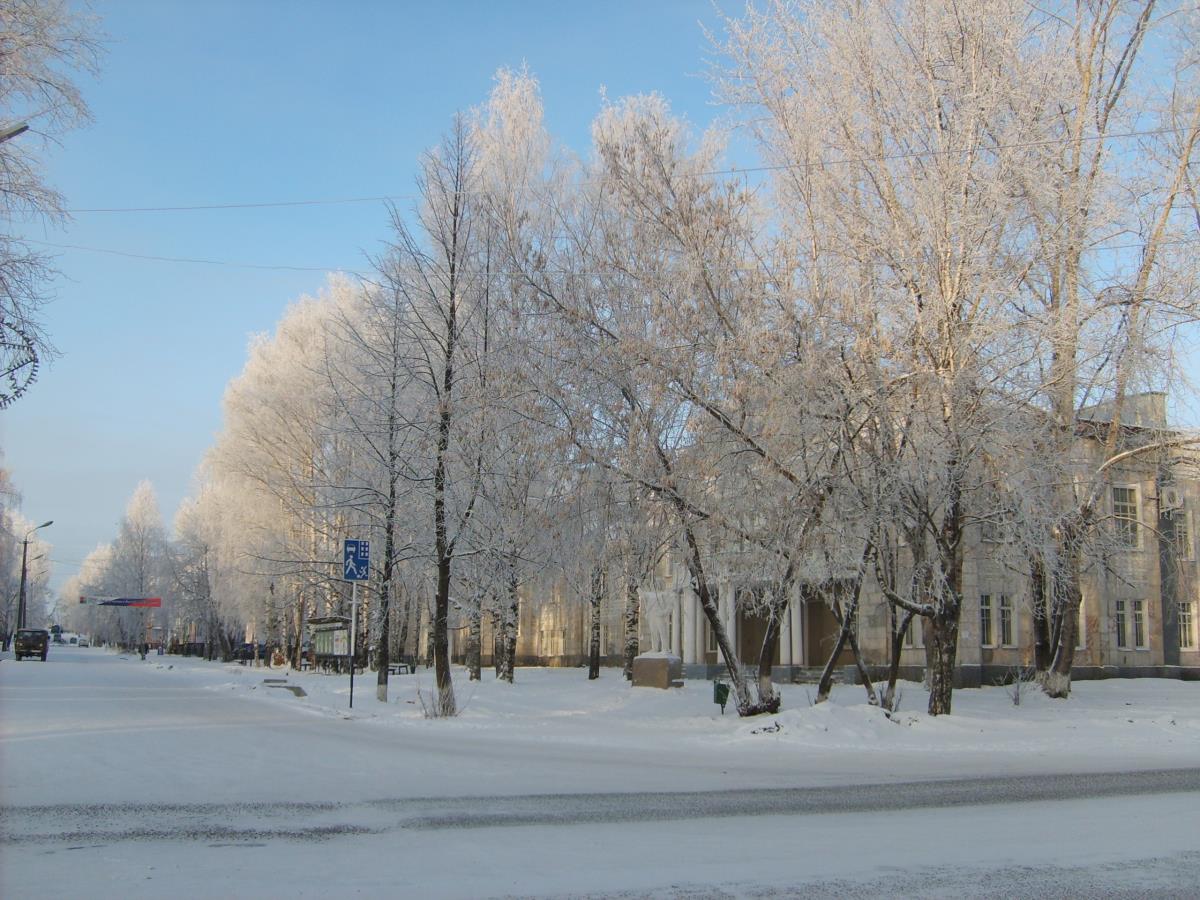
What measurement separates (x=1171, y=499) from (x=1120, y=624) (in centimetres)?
621

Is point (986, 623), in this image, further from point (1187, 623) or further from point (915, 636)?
point (1187, 623)

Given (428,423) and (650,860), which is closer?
(650,860)

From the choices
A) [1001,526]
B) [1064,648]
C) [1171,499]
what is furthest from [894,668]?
[1171,499]

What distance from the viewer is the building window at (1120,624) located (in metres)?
38.0

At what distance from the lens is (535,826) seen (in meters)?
8.63

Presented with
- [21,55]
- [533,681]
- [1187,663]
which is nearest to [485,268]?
[21,55]

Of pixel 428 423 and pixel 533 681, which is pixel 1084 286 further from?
pixel 533 681

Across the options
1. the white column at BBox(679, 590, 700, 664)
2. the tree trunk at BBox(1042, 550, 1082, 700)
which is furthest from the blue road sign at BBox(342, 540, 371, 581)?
the white column at BBox(679, 590, 700, 664)

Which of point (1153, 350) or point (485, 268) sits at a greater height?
point (485, 268)

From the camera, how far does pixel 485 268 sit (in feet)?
69.3

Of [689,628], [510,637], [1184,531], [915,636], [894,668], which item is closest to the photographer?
[894,668]

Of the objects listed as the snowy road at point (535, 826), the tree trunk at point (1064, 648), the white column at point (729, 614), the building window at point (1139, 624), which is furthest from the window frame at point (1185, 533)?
the snowy road at point (535, 826)

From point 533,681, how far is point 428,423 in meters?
18.4

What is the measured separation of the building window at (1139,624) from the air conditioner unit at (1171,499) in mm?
5520
